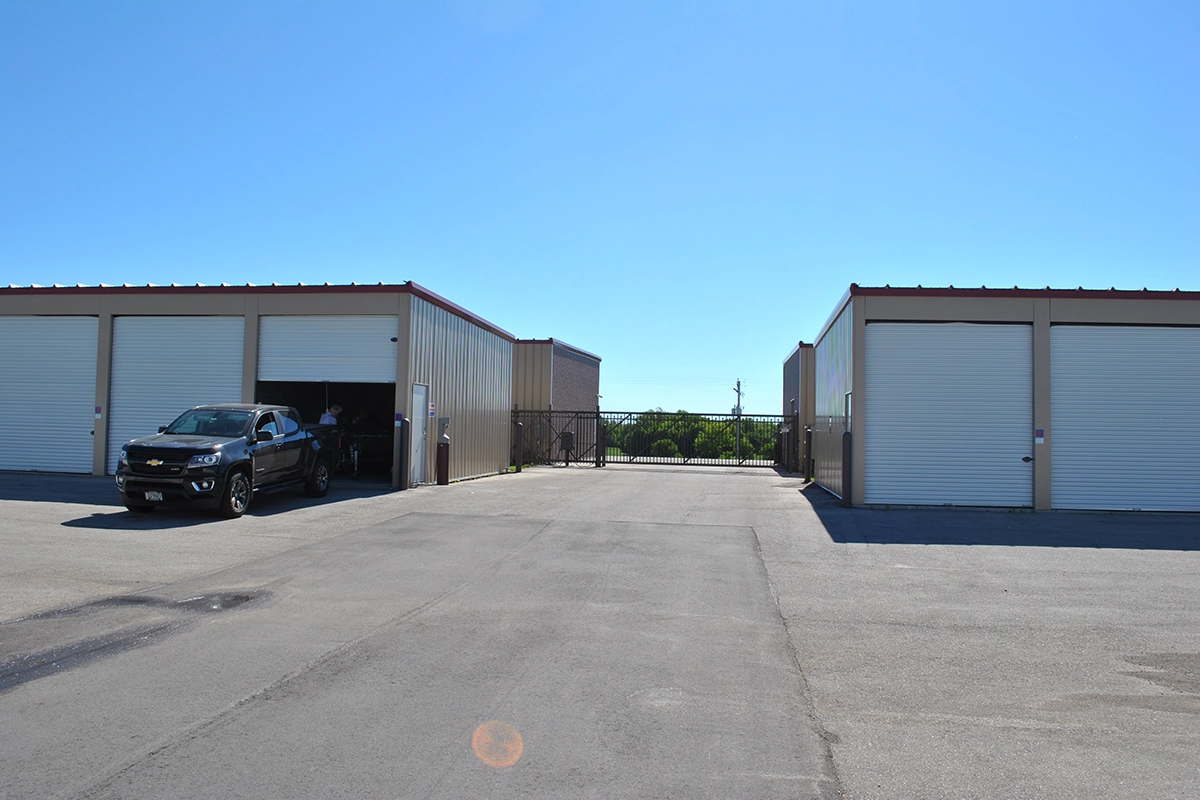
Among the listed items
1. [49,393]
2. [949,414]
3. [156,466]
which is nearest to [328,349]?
[156,466]

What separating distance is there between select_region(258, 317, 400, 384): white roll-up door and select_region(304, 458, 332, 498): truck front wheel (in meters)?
2.60

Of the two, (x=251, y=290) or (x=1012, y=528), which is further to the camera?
(x=251, y=290)

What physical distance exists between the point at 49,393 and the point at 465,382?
33.2ft

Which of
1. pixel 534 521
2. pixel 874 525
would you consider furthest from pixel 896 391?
pixel 534 521

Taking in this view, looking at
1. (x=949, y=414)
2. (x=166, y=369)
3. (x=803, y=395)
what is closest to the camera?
(x=949, y=414)

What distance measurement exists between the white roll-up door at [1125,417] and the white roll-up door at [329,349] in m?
14.2

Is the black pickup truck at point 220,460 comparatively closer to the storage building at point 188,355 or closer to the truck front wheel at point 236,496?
the truck front wheel at point 236,496

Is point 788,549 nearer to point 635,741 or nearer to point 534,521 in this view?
point 534,521

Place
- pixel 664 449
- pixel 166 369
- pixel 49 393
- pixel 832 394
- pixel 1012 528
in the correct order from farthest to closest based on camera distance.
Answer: pixel 664 449 < pixel 832 394 < pixel 49 393 < pixel 166 369 < pixel 1012 528

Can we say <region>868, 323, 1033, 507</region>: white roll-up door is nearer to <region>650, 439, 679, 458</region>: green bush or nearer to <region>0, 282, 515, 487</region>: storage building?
<region>0, 282, 515, 487</region>: storage building

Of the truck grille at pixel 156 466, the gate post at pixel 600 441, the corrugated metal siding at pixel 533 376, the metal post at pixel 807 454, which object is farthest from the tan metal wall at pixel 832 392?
the corrugated metal siding at pixel 533 376

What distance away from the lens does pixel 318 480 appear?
16.8 metres

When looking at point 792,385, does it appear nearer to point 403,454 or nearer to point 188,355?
point 403,454

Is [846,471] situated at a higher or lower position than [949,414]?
lower
